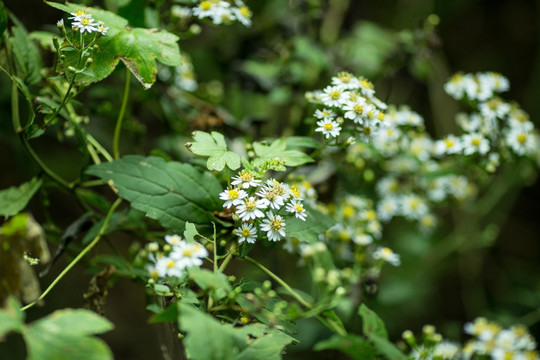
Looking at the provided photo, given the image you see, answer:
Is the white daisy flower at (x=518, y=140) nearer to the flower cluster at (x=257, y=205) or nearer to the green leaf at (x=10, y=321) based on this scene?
the flower cluster at (x=257, y=205)

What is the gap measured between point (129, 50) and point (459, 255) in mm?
2085

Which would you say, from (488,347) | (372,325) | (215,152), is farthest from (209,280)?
(488,347)

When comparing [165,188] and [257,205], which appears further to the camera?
[165,188]

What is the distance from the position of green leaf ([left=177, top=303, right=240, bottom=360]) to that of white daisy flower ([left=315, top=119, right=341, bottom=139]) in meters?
0.49

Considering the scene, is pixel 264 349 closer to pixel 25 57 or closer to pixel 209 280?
pixel 209 280

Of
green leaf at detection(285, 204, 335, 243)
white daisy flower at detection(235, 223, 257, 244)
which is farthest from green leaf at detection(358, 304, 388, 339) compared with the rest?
white daisy flower at detection(235, 223, 257, 244)

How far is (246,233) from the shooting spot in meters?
0.96

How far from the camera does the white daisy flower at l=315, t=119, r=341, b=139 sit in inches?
42.8

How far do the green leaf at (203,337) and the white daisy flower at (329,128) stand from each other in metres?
0.49

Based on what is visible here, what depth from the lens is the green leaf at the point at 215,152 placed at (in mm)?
973

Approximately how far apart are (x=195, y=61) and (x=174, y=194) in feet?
3.35

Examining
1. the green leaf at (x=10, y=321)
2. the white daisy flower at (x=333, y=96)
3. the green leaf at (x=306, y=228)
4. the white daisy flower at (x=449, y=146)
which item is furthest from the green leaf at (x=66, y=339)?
the white daisy flower at (x=449, y=146)

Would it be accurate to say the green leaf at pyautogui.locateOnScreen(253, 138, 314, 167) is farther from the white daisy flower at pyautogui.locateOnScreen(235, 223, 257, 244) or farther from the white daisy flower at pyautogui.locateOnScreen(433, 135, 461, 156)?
the white daisy flower at pyautogui.locateOnScreen(433, 135, 461, 156)

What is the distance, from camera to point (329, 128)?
1.10 m
